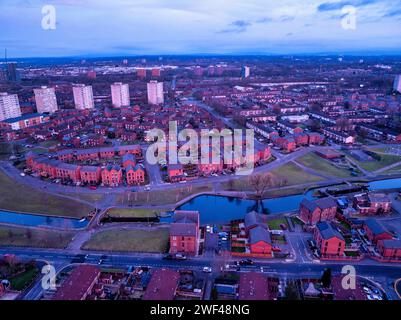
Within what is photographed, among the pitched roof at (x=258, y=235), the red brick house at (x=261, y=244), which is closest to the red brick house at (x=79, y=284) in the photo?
the red brick house at (x=261, y=244)

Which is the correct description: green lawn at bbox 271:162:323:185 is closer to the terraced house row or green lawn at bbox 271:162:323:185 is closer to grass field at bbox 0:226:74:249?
the terraced house row

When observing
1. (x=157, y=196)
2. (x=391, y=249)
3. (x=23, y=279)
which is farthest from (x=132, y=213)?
(x=391, y=249)

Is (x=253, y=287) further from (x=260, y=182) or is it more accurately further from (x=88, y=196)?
(x=88, y=196)

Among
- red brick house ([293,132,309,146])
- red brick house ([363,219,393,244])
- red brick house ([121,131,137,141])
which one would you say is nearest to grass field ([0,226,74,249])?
red brick house ([363,219,393,244])
